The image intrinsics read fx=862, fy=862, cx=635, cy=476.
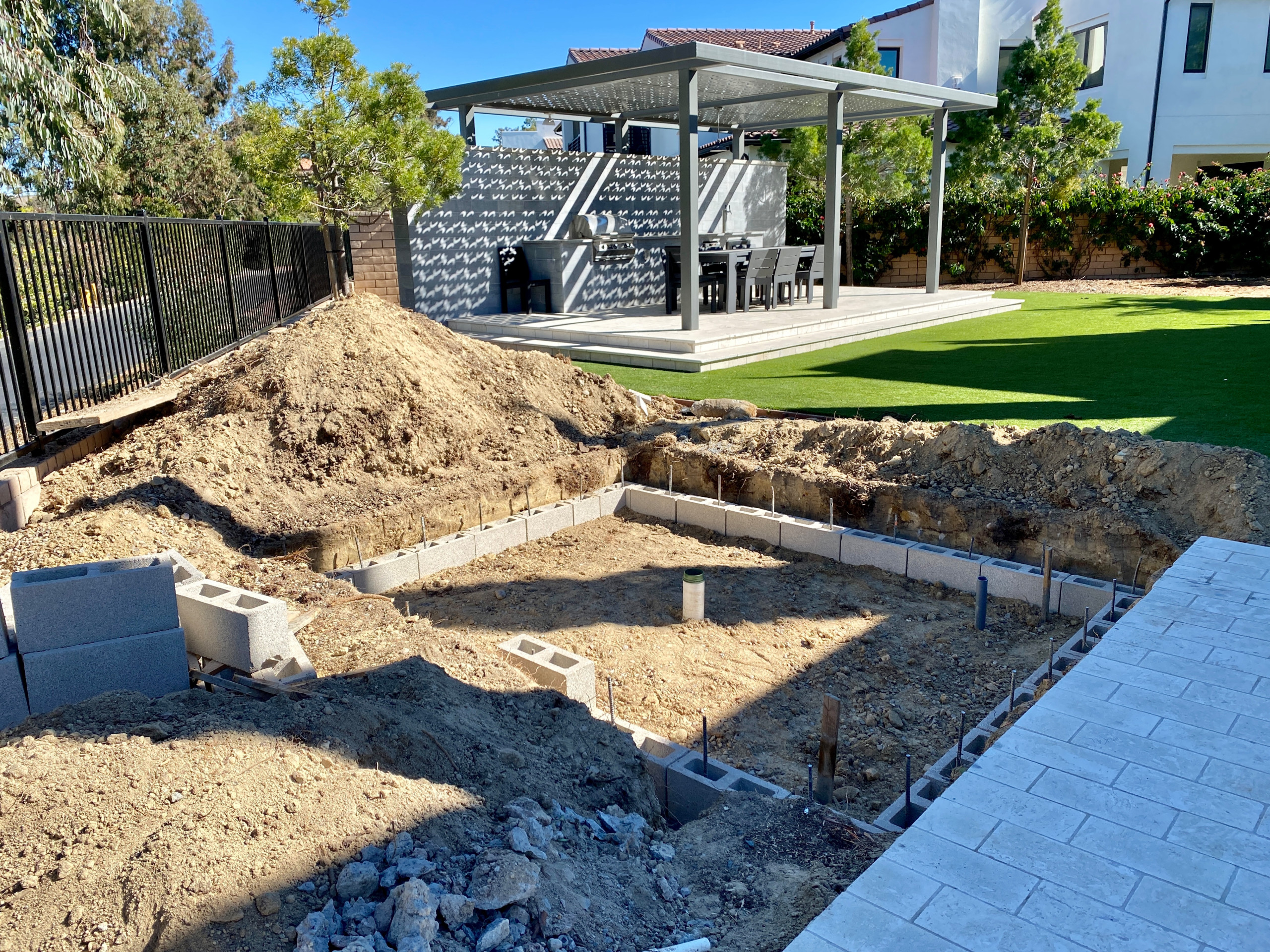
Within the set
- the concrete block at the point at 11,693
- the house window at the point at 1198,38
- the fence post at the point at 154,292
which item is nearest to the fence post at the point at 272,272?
the fence post at the point at 154,292

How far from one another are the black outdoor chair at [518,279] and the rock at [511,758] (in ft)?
39.7

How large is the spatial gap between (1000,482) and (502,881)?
429cm

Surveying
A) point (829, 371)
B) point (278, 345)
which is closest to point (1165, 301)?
point (829, 371)

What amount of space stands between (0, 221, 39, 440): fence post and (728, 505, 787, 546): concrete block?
453cm

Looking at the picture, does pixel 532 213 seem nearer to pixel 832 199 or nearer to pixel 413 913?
pixel 832 199

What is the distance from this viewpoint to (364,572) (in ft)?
16.4

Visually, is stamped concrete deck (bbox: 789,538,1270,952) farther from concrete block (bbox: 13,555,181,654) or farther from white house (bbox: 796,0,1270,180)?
white house (bbox: 796,0,1270,180)

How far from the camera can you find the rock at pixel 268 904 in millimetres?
1864

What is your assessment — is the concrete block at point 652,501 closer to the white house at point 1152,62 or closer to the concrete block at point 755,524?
the concrete block at point 755,524

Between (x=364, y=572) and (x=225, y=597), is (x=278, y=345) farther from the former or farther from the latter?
(x=225, y=597)

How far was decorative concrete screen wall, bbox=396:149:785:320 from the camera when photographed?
43.1 feet

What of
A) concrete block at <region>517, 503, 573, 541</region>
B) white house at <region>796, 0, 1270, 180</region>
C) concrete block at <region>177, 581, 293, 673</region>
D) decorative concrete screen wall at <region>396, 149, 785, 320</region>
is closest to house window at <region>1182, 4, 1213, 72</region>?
white house at <region>796, 0, 1270, 180</region>

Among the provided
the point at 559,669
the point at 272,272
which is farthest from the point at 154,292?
the point at 559,669

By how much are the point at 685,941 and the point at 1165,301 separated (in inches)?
635
